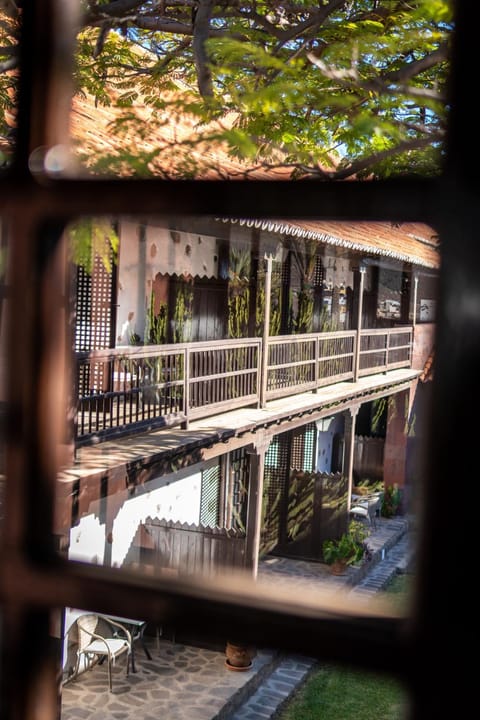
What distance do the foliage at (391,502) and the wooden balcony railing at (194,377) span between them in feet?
8.06

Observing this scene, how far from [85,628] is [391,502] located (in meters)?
7.77

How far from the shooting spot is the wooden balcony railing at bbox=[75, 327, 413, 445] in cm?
742

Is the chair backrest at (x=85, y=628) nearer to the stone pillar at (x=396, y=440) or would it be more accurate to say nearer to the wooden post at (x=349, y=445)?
the wooden post at (x=349, y=445)

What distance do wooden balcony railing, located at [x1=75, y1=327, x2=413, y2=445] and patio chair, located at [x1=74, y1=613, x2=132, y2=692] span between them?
1.68 metres

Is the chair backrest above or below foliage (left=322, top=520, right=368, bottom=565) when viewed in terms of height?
above

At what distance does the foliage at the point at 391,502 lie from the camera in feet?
46.3

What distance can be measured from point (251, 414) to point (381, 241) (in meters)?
3.18

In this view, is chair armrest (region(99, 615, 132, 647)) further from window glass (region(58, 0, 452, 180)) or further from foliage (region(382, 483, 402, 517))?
foliage (region(382, 483, 402, 517))

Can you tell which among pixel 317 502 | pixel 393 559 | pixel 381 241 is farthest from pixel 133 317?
pixel 393 559

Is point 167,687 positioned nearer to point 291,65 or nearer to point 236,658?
point 236,658

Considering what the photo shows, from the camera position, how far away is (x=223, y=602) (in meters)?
0.51

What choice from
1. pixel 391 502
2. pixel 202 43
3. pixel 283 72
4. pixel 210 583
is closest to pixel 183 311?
pixel 283 72

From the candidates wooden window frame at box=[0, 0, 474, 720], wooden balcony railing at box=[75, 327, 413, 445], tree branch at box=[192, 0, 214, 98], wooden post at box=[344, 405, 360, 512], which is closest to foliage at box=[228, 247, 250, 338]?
wooden balcony railing at box=[75, 327, 413, 445]

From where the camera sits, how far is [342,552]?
459 inches
